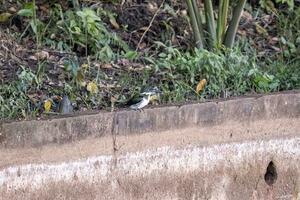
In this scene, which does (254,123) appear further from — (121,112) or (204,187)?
(121,112)

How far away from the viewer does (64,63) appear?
381 cm

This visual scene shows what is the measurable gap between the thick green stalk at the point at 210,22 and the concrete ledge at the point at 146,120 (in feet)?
2.45

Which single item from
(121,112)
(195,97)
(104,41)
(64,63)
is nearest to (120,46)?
(104,41)

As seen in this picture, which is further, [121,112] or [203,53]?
[203,53]

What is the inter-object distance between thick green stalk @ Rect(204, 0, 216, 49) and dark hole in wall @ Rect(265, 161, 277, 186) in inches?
35.1

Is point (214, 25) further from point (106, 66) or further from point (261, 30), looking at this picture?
point (106, 66)

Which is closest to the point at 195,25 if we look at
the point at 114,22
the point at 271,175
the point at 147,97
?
the point at 114,22

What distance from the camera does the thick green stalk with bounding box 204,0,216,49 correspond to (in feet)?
13.6

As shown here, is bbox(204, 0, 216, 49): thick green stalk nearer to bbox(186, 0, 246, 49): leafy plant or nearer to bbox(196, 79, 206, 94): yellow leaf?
bbox(186, 0, 246, 49): leafy plant

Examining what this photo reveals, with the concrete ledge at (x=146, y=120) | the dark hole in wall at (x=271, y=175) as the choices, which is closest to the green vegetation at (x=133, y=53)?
the concrete ledge at (x=146, y=120)

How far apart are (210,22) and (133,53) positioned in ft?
1.64

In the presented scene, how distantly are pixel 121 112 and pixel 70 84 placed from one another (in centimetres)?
47

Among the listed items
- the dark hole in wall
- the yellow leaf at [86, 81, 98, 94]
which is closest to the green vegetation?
the yellow leaf at [86, 81, 98, 94]

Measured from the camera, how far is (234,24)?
416 centimetres
